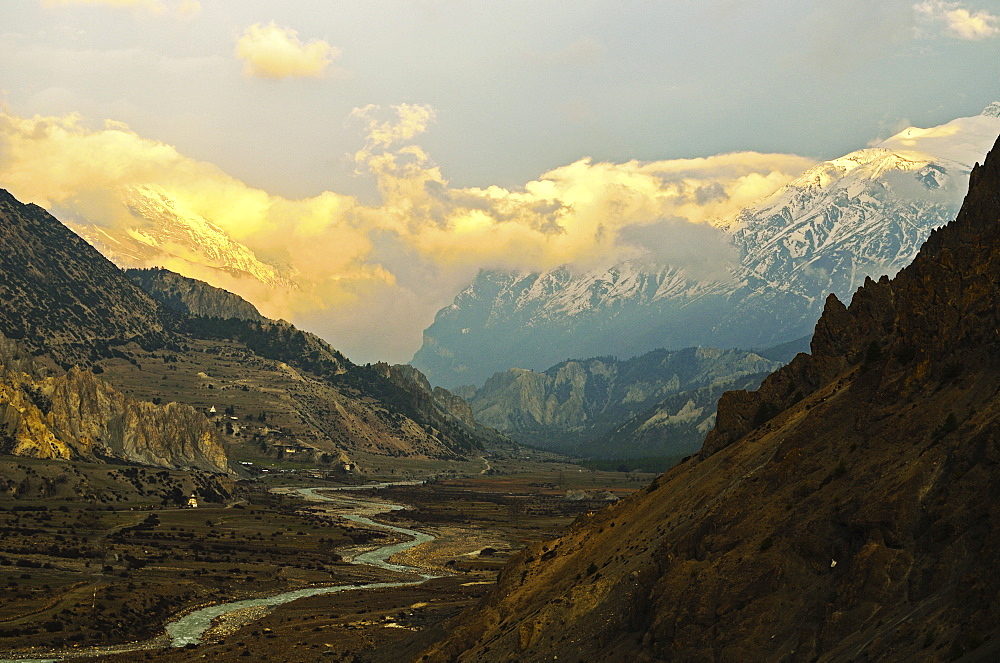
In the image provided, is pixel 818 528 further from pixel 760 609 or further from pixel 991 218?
pixel 991 218

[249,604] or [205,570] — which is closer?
[249,604]

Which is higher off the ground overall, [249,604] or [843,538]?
[843,538]

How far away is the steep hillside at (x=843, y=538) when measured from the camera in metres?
29.4

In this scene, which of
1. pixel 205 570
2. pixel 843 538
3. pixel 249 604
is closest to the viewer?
pixel 843 538

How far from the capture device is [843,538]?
35.1 m

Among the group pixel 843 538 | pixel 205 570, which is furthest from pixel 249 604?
pixel 843 538

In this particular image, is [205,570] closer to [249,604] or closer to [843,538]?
[249,604]

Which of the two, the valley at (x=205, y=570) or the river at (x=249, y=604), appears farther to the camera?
the valley at (x=205, y=570)

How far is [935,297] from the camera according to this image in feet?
135

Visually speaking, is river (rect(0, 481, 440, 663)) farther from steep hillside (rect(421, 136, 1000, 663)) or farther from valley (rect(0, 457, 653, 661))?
steep hillside (rect(421, 136, 1000, 663))

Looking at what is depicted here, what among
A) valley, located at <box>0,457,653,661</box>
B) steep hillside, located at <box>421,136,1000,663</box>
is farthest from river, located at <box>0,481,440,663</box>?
steep hillside, located at <box>421,136,1000,663</box>

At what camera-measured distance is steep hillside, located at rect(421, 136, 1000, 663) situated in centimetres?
2941

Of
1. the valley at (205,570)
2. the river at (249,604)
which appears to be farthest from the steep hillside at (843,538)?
the river at (249,604)

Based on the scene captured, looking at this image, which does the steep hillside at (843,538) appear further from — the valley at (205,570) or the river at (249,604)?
the river at (249,604)
